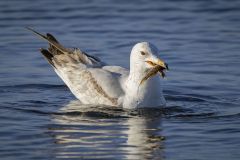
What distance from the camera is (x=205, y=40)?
18344 millimetres

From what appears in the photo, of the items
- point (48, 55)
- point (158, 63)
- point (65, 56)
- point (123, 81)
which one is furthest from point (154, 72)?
point (48, 55)

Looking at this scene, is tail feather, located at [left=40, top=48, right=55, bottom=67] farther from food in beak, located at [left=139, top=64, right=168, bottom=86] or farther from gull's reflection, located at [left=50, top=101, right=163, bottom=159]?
food in beak, located at [left=139, top=64, right=168, bottom=86]

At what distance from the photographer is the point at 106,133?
11.1 metres

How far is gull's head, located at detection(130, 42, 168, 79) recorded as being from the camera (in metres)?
12.3

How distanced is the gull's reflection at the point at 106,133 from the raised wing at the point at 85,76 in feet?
0.84

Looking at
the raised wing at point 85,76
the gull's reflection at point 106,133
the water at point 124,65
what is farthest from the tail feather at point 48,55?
the gull's reflection at point 106,133

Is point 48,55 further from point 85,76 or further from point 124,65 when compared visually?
point 124,65

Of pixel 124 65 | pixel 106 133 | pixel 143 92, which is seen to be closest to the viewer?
pixel 106 133

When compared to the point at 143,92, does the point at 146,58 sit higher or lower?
higher

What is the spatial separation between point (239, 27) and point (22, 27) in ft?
17.9

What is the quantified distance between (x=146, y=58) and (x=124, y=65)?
3601 mm

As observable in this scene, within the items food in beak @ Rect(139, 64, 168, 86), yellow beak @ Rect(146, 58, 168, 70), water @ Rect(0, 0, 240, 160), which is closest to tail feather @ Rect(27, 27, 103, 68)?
water @ Rect(0, 0, 240, 160)

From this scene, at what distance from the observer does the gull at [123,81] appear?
1248 cm

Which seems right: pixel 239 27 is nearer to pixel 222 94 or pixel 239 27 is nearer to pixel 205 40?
pixel 205 40
